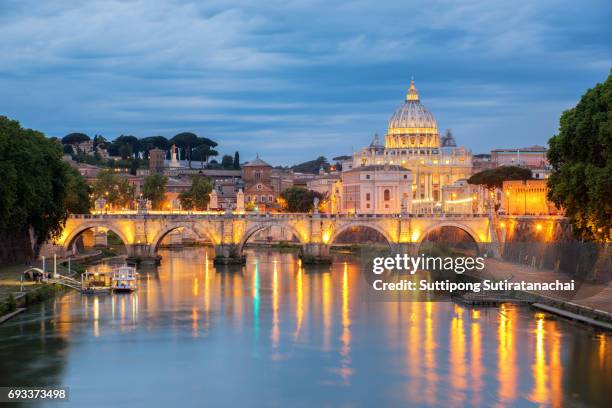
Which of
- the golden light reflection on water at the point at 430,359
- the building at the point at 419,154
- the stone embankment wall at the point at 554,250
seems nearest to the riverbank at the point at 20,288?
the golden light reflection on water at the point at 430,359

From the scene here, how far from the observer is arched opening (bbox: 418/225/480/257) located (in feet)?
213

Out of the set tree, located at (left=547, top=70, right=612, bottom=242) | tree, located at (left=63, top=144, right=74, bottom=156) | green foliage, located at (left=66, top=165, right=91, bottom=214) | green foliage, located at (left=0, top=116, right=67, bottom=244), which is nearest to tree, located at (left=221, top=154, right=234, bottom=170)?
tree, located at (left=63, top=144, right=74, bottom=156)

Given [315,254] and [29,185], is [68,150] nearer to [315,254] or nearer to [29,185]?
[315,254]

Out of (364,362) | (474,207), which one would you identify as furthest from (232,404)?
(474,207)

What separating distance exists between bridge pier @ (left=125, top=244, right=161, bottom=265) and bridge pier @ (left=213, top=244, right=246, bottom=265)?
3.49 meters

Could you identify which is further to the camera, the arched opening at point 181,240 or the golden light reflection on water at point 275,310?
the arched opening at point 181,240

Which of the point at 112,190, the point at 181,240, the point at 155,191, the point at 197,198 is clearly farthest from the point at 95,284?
the point at 197,198

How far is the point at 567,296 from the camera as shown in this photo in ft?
133

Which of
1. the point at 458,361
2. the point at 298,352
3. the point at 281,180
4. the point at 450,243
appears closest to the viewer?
the point at 458,361

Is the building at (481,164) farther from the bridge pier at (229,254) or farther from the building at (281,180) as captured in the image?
the bridge pier at (229,254)

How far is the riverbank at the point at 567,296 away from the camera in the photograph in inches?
1417

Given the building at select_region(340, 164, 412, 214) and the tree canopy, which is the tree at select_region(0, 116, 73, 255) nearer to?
the tree canopy

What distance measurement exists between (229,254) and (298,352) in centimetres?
3179

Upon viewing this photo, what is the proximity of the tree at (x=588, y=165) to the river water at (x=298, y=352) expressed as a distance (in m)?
4.66
